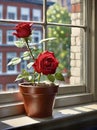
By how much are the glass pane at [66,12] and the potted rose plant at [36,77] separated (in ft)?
1.09

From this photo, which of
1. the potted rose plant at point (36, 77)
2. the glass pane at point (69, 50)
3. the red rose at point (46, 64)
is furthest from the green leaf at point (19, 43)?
the glass pane at point (69, 50)

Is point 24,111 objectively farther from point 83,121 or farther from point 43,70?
point 83,121

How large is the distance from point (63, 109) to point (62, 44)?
0.44 meters

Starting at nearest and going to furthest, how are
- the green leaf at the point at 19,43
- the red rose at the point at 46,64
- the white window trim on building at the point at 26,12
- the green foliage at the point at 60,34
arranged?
the red rose at the point at 46,64, the green leaf at the point at 19,43, the white window trim on building at the point at 26,12, the green foliage at the point at 60,34

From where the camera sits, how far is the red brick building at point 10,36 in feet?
5.56

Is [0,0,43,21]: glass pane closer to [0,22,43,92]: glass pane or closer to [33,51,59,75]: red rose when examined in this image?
[0,22,43,92]: glass pane

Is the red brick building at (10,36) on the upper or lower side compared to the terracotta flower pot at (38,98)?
upper

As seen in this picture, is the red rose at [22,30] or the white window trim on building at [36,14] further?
the white window trim on building at [36,14]

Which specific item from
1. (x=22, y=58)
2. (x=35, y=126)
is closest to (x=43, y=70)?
(x=22, y=58)

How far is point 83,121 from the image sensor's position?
34.6 inches

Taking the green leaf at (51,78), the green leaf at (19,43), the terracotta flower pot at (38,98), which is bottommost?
the terracotta flower pot at (38,98)

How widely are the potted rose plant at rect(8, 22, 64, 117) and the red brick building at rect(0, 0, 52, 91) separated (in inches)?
2.9

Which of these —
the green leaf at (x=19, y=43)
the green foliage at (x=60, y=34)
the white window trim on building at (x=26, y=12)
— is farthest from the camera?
Answer: the green foliage at (x=60, y=34)

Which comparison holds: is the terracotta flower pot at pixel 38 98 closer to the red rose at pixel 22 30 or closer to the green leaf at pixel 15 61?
the green leaf at pixel 15 61
